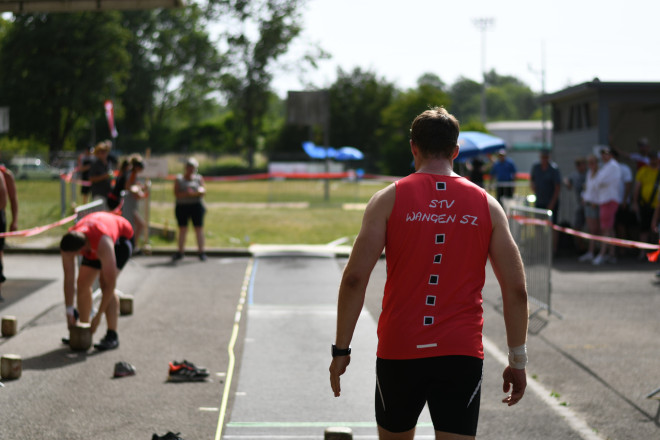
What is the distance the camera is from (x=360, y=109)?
233ft

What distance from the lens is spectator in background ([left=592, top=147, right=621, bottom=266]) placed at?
15377 mm

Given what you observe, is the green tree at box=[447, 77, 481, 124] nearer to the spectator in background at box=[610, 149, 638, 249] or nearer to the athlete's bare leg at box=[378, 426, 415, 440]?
the spectator in background at box=[610, 149, 638, 249]

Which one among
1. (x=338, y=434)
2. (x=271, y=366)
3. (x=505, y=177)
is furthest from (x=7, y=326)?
(x=505, y=177)

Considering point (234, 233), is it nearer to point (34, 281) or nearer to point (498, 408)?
point (34, 281)

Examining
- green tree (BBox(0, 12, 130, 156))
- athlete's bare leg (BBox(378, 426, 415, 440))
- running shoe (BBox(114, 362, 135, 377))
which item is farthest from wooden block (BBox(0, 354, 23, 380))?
green tree (BBox(0, 12, 130, 156))

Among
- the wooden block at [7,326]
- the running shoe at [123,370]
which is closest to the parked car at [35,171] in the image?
the wooden block at [7,326]

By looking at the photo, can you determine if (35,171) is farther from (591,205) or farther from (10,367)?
(10,367)

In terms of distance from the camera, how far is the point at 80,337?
8.09 metres

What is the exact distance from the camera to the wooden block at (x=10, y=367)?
7.01 m

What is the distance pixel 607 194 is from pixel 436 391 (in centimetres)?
1296

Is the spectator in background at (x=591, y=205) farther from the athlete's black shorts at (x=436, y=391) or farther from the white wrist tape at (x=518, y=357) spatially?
the athlete's black shorts at (x=436, y=391)

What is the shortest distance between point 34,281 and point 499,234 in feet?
34.8

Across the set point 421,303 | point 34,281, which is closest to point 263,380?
point 421,303

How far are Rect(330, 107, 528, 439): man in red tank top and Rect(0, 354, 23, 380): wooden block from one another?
445 cm
